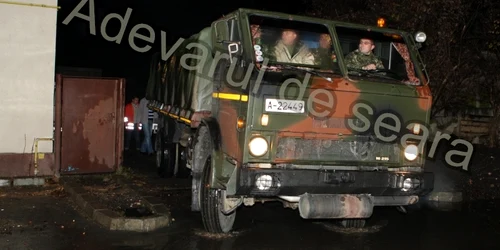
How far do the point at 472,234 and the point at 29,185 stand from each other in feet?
23.8

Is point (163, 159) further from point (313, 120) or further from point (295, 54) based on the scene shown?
point (313, 120)

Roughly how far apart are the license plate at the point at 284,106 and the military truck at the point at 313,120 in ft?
0.03

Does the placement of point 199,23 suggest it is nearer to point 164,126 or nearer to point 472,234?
point 164,126

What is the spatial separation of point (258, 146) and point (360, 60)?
184 centimetres

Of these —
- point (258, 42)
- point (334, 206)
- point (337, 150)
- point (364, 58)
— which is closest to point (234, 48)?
point (258, 42)

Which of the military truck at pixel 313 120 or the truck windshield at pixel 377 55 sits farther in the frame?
the truck windshield at pixel 377 55

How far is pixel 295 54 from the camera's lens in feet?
20.6

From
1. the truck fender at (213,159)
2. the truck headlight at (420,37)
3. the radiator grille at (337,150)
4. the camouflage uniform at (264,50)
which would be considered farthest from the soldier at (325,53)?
the truck fender at (213,159)

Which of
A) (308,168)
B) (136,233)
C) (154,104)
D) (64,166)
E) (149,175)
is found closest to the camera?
(308,168)

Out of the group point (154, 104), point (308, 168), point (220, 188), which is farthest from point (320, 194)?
point (154, 104)

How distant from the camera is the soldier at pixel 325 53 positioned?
6305mm

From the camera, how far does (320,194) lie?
235 inches

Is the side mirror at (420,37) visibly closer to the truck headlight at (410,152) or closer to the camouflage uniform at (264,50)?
the truck headlight at (410,152)

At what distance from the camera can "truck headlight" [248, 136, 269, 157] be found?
5590 mm
